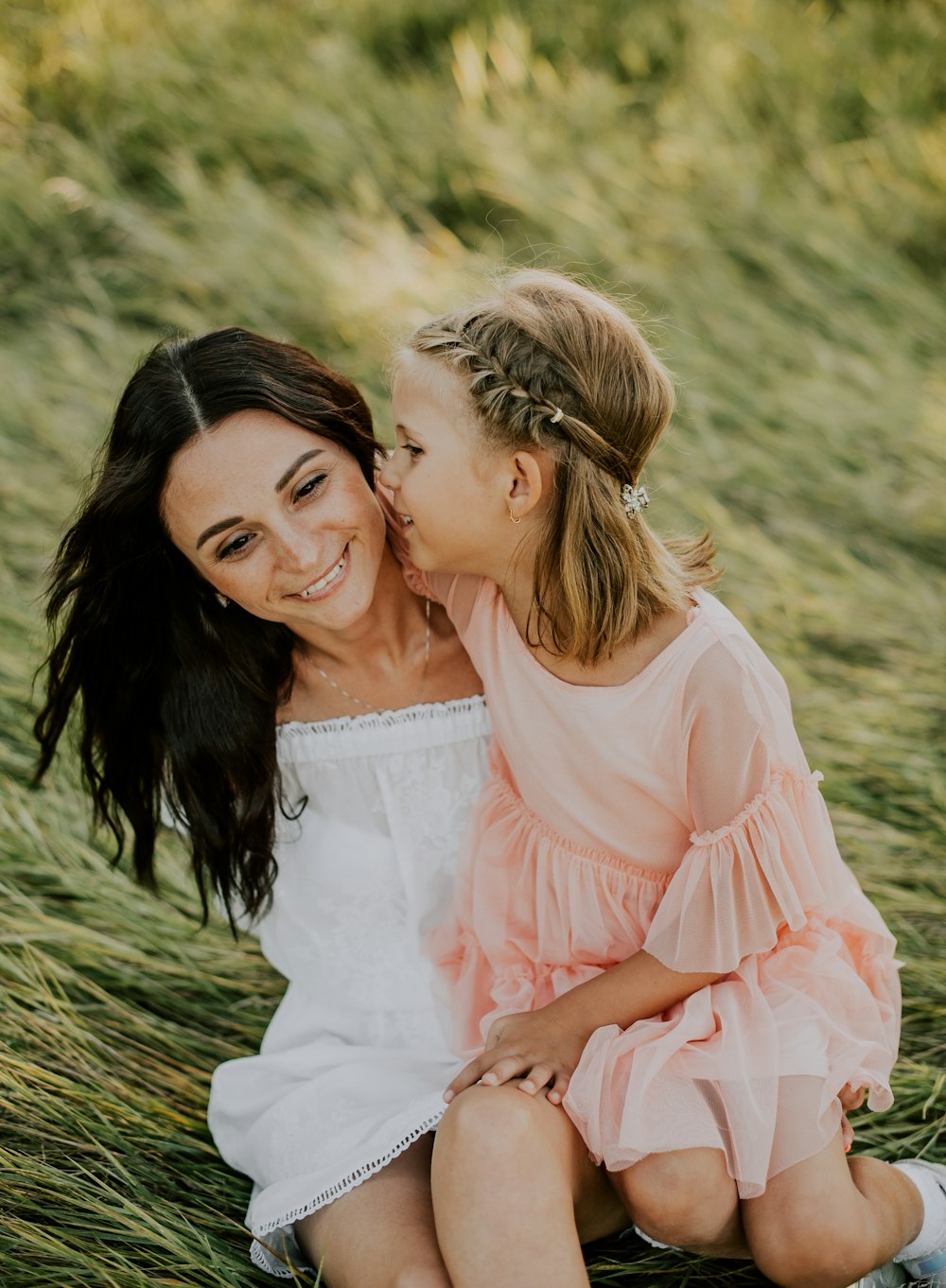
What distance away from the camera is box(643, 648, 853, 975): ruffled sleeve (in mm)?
1673

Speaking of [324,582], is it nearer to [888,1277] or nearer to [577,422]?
[577,422]

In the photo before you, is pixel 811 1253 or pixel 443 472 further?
pixel 443 472

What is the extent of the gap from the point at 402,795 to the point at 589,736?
1.37 ft

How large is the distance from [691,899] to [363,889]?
0.63 metres

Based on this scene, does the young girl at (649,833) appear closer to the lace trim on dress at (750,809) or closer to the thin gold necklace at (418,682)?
the lace trim on dress at (750,809)

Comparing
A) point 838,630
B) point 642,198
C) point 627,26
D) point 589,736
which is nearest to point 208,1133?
point 589,736

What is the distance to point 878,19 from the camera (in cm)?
514

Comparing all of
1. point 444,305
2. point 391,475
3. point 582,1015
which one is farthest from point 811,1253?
point 444,305

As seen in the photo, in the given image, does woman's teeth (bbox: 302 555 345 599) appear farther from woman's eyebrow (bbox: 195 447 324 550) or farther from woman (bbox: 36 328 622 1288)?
woman's eyebrow (bbox: 195 447 324 550)

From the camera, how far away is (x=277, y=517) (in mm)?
1835

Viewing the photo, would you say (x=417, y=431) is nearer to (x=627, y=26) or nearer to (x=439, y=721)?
(x=439, y=721)

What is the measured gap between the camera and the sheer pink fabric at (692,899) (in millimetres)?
1662

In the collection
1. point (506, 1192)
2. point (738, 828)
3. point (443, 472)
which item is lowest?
point (506, 1192)

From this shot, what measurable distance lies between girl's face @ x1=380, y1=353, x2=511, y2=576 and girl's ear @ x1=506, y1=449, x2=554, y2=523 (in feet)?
0.06
